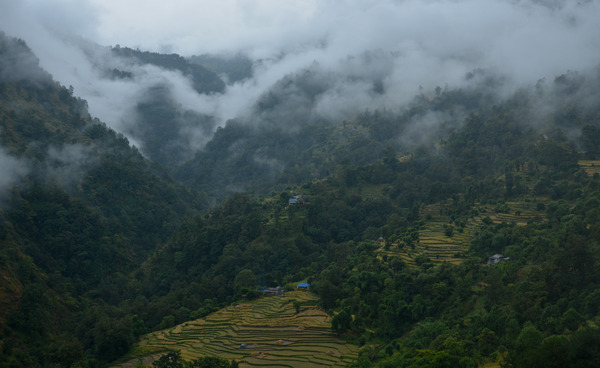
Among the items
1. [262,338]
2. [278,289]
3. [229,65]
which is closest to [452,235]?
[278,289]

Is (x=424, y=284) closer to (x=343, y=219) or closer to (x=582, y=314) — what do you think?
(x=582, y=314)

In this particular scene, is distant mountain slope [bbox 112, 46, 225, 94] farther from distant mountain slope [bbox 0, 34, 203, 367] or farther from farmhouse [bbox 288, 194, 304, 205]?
farmhouse [bbox 288, 194, 304, 205]

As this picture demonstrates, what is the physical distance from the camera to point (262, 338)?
23.9 meters

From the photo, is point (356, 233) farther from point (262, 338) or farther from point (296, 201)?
point (262, 338)

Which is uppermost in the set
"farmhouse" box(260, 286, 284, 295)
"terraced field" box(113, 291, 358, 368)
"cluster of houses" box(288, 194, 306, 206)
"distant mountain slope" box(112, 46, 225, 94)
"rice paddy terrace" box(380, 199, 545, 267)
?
"distant mountain slope" box(112, 46, 225, 94)

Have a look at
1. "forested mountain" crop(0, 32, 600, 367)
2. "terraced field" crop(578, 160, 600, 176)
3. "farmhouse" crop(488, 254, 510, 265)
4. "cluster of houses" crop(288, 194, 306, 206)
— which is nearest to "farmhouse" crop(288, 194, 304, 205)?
"cluster of houses" crop(288, 194, 306, 206)

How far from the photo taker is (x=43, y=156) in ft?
129

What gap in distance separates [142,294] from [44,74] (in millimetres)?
25639

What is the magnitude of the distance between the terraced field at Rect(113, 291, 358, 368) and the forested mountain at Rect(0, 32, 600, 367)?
39.3 inches

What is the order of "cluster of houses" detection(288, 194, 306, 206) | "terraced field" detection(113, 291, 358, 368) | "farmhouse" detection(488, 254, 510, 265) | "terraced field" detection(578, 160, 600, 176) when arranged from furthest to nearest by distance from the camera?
"cluster of houses" detection(288, 194, 306, 206) < "terraced field" detection(578, 160, 600, 176) < "farmhouse" detection(488, 254, 510, 265) < "terraced field" detection(113, 291, 358, 368)

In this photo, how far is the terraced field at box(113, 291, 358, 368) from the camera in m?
21.8

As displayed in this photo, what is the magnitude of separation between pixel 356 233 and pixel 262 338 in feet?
54.8

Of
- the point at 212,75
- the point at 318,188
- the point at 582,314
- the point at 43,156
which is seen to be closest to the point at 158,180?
the point at 43,156

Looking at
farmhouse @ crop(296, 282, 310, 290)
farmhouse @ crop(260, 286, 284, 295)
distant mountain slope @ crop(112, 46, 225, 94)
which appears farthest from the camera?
distant mountain slope @ crop(112, 46, 225, 94)
